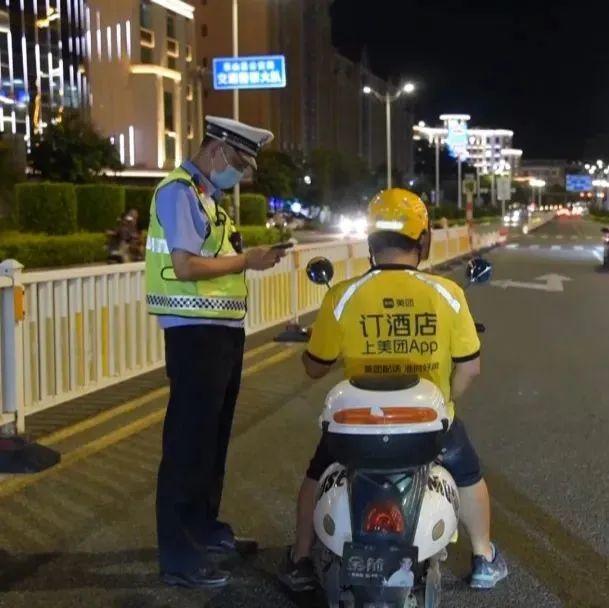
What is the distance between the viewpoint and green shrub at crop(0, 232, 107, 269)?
23.9 m

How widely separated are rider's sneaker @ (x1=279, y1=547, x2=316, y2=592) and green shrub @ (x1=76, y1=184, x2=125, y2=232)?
28.8 m

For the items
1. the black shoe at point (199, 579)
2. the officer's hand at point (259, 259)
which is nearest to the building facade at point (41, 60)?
the officer's hand at point (259, 259)

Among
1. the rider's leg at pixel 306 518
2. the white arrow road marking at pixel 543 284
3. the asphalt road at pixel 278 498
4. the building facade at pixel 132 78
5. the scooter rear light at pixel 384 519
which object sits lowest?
the asphalt road at pixel 278 498

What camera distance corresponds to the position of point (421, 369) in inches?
144

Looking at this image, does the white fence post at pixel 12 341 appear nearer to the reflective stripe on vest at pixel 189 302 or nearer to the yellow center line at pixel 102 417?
the yellow center line at pixel 102 417

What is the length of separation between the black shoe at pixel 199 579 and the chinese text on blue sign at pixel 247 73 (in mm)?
24531

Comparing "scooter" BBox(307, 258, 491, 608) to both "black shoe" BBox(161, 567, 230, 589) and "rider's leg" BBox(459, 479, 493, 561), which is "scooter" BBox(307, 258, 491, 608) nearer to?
"rider's leg" BBox(459, 479, 493, 561)

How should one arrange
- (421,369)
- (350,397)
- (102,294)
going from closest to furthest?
(350,397) → (421,369) → (102,294)

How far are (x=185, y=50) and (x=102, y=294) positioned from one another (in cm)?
5951

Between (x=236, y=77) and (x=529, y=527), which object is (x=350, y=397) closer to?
(x=529, y=527)

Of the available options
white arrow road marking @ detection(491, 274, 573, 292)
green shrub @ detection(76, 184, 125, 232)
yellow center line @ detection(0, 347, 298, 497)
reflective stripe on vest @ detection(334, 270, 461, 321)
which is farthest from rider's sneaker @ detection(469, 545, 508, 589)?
green shrub @ detection(76, 184, 125, 232)

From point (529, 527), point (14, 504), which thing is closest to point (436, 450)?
point (529, 527)

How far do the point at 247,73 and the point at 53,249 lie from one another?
7.55 meters

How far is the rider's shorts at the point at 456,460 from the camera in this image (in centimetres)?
390
